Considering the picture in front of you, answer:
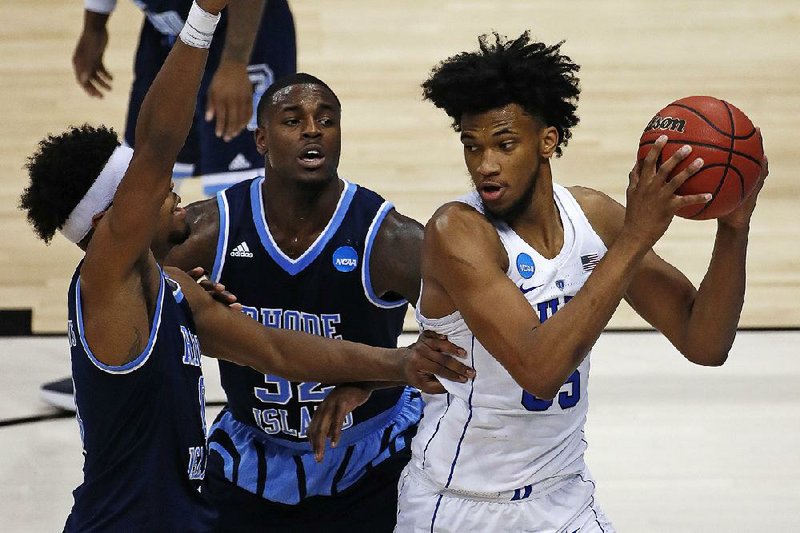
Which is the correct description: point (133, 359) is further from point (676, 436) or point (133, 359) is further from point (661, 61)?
point (661, 61)

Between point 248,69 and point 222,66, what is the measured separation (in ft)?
2.07

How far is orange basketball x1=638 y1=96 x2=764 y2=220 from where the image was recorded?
2762 mm

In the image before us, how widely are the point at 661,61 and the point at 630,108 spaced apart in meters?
0.58

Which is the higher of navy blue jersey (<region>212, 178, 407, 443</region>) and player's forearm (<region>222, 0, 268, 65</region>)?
player's forearm (<region>222, 0, 268, 65</region>)

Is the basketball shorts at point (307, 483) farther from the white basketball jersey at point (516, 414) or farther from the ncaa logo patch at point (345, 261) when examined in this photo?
the white basketball jersey at point (516, 414)

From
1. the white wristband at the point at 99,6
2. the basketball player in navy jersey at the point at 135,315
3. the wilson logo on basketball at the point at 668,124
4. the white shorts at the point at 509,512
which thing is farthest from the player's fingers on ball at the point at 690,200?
the white wristband at the point at 99,6

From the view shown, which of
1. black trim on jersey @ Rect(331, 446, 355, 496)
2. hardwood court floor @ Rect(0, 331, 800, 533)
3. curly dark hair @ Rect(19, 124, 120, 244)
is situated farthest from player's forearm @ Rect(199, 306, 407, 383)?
hardwood court floor @ Rect(0, 331, 800, 533)

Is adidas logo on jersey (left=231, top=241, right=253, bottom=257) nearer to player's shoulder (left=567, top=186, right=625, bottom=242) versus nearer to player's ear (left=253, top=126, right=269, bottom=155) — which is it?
player's ear (left=253, top=126, right=269, bottom=155)

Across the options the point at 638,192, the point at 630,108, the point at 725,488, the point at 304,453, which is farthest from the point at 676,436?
the point at 630,108

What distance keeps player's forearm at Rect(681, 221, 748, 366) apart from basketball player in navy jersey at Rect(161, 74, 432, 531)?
1.00 meters

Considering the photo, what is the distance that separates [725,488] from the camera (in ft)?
16.7

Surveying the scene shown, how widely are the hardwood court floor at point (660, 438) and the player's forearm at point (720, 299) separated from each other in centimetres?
170

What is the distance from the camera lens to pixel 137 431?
2881mm

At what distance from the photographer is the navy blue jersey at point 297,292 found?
392cm
